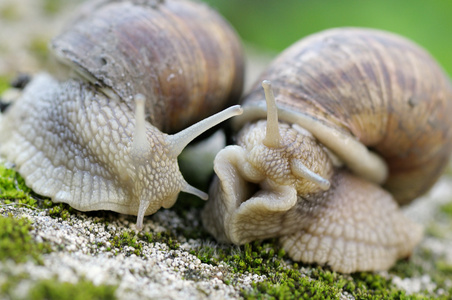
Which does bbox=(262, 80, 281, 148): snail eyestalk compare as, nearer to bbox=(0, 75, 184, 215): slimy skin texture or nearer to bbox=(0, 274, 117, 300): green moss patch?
bbox=(0, 75, 184, 215): slimy skin texture

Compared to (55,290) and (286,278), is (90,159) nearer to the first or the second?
(55,290)

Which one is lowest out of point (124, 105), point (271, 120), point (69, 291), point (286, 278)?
point (286, 278)

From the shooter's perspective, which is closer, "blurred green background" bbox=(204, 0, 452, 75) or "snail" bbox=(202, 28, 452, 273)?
"snail" bbox=(202, 28, 452, 273)

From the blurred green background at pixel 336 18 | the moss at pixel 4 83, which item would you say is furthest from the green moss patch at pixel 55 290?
the blurred green background at pixel 336 18

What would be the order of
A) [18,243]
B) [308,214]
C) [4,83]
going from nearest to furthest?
[18,243], [308,214], [4,83]

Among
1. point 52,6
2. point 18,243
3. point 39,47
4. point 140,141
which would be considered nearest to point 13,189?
point 18,243

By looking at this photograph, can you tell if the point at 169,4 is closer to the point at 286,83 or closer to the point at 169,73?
the point at 169,73

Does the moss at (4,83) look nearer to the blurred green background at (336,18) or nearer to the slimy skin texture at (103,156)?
the slimy skin texture at (103,156)

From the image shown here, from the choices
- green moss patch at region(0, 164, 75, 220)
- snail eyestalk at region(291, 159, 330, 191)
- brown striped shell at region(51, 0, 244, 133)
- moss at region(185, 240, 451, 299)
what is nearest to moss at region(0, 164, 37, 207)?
green moss patch at region(0, 164, 75, 220)
